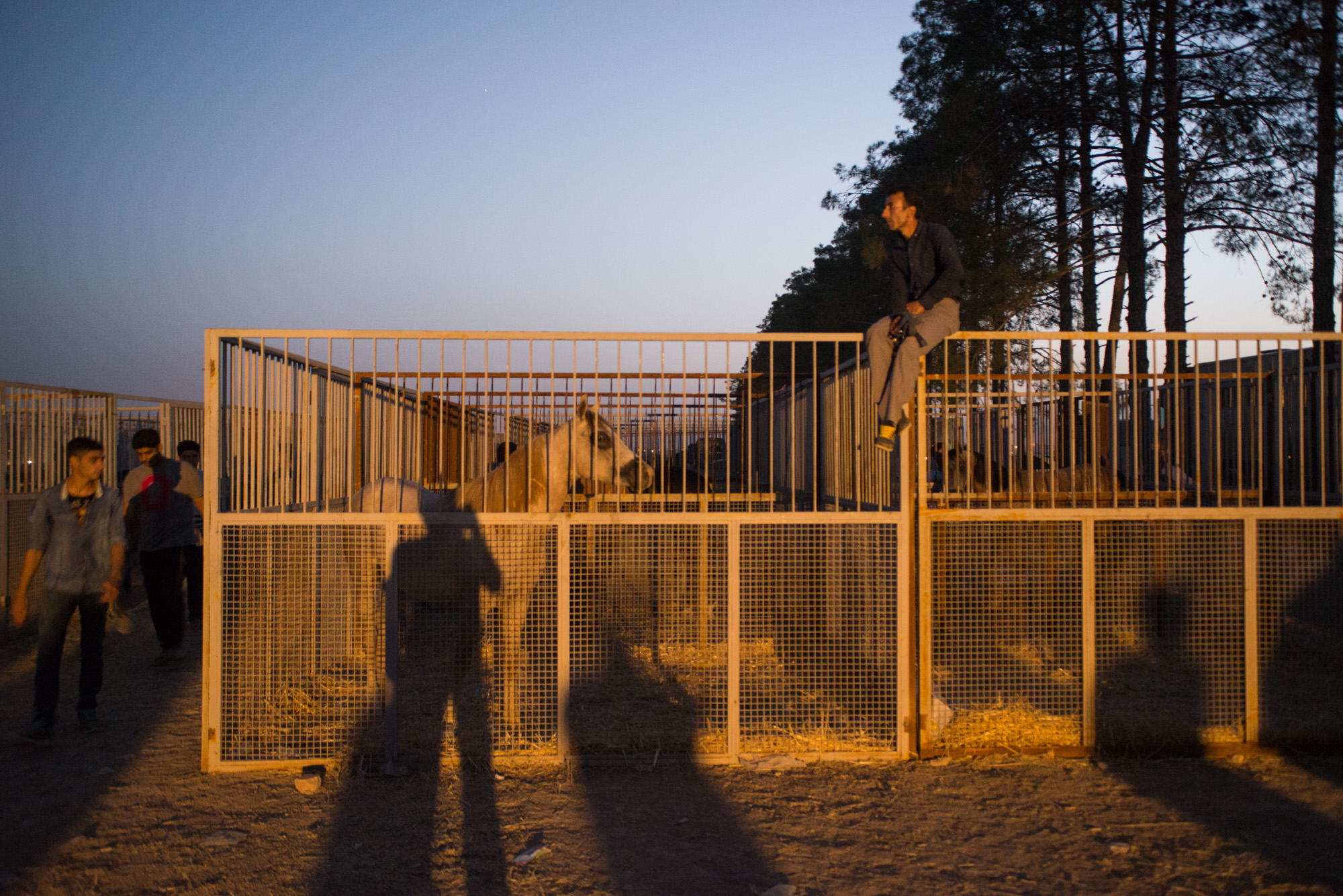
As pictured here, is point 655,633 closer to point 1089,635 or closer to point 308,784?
point 308,784

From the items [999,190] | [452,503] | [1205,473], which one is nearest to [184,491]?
[452,503]

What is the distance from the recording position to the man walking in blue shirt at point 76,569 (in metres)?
4.93

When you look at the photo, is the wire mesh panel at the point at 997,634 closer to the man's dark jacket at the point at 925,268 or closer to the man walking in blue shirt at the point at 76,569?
the man's dark jacket at the point at 925,268

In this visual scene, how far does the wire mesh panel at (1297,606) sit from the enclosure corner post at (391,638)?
4.87 m

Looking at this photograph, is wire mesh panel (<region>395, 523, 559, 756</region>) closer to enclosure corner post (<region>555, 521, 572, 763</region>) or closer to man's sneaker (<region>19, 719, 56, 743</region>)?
enclosure corner post (<region>555, 521, 572, 763</region>)

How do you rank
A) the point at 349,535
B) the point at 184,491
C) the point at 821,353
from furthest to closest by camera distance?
the point at 821,353 < the point at 184,491 < the point at 349,535

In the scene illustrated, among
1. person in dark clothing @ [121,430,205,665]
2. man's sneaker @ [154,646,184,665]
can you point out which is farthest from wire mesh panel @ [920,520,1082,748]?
man's sneaker @ [154,646,184,665]

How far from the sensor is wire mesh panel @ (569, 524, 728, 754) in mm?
4637

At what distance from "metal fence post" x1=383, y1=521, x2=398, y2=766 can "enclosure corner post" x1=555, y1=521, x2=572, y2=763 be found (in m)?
0.87

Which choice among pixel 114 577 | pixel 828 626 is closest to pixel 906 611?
pixel 828 626

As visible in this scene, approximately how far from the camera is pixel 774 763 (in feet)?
15.1

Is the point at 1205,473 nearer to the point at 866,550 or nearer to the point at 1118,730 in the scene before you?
the point at 1118,730

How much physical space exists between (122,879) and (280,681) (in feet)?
4.34

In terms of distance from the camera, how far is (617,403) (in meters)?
4.96
